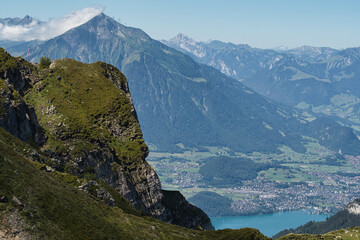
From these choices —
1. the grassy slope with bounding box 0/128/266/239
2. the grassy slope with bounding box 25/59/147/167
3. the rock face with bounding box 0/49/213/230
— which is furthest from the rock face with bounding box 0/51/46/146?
the grassy slope with bounding box 0/128/266/239

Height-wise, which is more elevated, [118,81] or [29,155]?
[118,81]

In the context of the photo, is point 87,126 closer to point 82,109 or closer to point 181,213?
point 82,109

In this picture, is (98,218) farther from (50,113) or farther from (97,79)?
(97,79)

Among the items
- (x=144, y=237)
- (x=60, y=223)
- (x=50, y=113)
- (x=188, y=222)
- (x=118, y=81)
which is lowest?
(x=188, y=222)

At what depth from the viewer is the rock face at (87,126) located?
303 feet

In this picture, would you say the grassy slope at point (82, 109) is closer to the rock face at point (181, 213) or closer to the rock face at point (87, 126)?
the rock face at point (87, 126)

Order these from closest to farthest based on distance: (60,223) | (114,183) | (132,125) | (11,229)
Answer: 1. (11,229)
2. (60,223)
3. (114,183)
4. (132,125)

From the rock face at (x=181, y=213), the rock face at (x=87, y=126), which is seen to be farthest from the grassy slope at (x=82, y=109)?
the rock face at (x=181, y=213)

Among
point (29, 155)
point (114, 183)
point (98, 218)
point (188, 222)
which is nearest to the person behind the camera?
point (98, 218)

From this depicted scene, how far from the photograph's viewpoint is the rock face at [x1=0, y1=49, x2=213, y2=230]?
92250 millimetres

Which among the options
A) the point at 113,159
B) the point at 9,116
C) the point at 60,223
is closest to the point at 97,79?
the point at 113,159

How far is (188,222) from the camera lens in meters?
127

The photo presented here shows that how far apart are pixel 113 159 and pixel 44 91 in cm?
2742

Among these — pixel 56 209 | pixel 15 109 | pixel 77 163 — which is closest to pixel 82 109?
pixel 77 163
